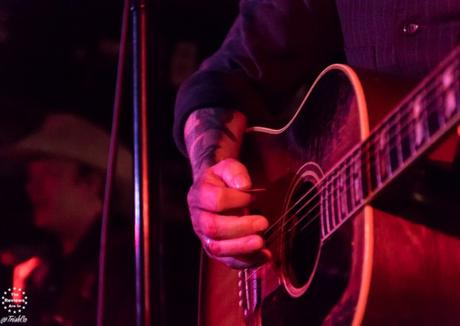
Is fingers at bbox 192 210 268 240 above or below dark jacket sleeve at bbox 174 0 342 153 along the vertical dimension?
below

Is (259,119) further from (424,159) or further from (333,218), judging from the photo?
(424,159)

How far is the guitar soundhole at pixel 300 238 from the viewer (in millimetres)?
853

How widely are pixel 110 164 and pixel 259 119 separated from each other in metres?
0.35

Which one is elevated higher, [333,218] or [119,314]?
[333,218]

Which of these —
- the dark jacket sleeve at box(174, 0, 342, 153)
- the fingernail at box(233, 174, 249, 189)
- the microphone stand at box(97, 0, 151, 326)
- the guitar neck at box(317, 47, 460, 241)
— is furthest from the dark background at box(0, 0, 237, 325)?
the guitar neck at box(317, 47, 460, 241)

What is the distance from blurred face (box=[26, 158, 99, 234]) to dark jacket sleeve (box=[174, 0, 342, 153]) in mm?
1053

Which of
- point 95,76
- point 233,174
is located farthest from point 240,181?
point 95,76

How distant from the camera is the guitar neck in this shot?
55 cm

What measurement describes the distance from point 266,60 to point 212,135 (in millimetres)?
239

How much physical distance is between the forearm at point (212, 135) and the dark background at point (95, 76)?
2.63ft

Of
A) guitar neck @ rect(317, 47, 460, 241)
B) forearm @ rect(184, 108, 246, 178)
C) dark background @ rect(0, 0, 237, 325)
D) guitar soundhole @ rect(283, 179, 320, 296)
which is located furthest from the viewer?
dark background @ rect(0, 0, 237, 325)

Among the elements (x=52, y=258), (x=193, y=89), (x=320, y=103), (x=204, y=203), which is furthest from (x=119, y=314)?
(x=320, y=103)

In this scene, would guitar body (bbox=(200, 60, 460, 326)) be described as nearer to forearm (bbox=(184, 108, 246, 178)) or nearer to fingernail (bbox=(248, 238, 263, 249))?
fingernail (bbox=(248, 238, 263, 249))

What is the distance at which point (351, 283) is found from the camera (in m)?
0.67
